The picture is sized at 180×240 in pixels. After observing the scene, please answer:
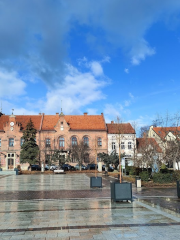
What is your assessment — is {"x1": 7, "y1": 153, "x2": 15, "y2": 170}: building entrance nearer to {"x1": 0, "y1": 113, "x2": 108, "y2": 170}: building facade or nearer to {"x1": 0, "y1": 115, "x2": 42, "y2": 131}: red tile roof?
{"x1": 0, "y1": 113, "x2": 108, "y2": 170}: building facade

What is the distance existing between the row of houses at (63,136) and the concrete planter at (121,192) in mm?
43081

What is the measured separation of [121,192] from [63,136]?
46.9 metres

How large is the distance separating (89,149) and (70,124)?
8704 millimetres

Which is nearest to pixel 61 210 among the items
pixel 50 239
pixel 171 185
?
pixel 50 239

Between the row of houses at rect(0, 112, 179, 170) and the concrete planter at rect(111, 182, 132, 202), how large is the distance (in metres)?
43.1

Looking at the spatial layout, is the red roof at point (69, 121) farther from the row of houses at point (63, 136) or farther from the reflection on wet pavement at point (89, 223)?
the reflection on wet pavement at point (89, 223)

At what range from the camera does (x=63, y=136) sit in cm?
5816

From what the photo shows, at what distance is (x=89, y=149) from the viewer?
55375 mm

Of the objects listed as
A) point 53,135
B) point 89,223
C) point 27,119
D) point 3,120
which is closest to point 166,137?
point 89,223

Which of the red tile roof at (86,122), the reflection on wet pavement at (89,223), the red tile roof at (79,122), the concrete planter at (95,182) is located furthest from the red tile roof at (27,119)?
the reflection on wet pavement at (89,223)

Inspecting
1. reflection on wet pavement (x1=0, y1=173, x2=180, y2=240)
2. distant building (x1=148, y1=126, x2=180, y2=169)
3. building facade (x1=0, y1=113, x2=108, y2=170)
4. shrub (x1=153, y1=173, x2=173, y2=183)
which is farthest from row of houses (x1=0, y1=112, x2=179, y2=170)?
reflection on wet pavement (x1=0, y1=173, x2=180, y2=240)

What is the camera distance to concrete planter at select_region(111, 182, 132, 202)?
11.9 metres

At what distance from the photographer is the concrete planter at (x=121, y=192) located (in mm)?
11867

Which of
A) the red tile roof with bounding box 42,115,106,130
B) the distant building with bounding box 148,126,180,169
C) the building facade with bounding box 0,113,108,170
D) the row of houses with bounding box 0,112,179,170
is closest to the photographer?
the distant building with bounding box 148,126,180,169
